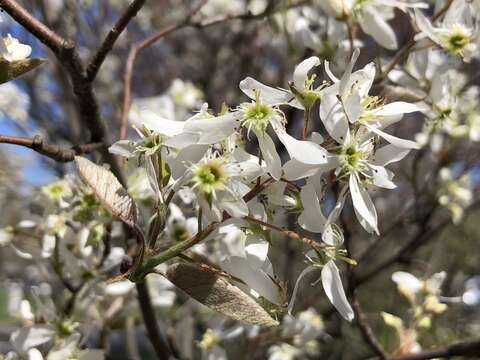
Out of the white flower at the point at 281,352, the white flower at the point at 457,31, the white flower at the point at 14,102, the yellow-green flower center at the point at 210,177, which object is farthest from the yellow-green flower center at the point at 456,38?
the white flower at the point at 281,352

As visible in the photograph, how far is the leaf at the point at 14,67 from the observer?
637mm

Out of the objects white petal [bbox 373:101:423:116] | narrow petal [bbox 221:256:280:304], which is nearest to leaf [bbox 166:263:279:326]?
narrow petal [bbox 221:256:280:304]

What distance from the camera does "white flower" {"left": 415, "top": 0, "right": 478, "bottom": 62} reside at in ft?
2.89

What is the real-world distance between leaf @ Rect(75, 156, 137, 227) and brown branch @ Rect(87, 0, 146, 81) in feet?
0.55

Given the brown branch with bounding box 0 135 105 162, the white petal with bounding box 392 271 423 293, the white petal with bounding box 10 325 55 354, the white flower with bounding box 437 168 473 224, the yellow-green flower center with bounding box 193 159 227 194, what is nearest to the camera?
the yellow-green flower center with bounding box 193 159 227 194

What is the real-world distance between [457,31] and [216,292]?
0.57 m

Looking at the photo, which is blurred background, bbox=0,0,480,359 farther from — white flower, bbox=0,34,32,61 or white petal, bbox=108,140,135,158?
white petal, bbox=108,140,135,158

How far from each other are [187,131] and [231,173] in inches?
2.5

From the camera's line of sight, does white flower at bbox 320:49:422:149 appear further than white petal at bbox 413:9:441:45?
No

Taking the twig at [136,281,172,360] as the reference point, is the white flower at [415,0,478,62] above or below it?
above

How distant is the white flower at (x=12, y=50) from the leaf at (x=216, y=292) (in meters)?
0.31

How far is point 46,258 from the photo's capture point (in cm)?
99

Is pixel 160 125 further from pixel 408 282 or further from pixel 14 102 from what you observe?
pixel 14 102

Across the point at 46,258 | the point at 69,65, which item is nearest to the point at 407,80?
the point at 69,65
